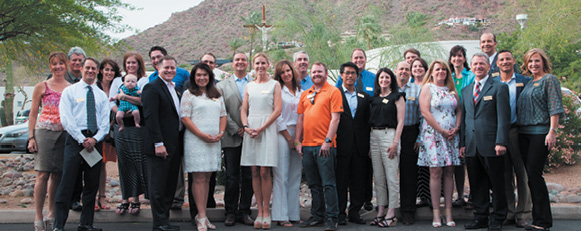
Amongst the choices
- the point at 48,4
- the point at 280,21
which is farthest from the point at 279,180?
the point at 280,21

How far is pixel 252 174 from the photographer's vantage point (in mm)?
6605

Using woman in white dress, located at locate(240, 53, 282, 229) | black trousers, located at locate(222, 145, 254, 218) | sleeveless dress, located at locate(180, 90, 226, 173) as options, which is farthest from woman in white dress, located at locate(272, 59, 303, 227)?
sleeveless dress, located at locate(180, 90, 226, 173)

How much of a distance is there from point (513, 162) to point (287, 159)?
2.98 metres

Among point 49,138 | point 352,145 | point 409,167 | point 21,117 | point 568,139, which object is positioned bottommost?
point 409,167

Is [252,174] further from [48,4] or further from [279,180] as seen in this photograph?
[48,4]

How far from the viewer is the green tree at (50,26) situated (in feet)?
36.7

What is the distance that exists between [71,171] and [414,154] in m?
4.36

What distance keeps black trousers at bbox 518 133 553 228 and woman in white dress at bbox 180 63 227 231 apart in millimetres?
3900

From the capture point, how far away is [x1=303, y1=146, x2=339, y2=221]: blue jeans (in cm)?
638

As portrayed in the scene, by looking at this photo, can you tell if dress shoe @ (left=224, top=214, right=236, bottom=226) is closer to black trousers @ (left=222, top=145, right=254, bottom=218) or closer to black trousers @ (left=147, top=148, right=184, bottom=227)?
black trousers @ (left=222, top=145, right=254, bottom=218)

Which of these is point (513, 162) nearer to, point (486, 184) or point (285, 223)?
point (486, 184)

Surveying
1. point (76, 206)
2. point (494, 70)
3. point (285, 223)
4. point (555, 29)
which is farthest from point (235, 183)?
point (555, 29)

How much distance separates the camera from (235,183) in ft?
21.9

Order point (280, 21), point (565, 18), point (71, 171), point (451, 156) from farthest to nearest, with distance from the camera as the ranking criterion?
point (280, 21) → point (565, 18) → point (451, 156) → point (71, 171)
